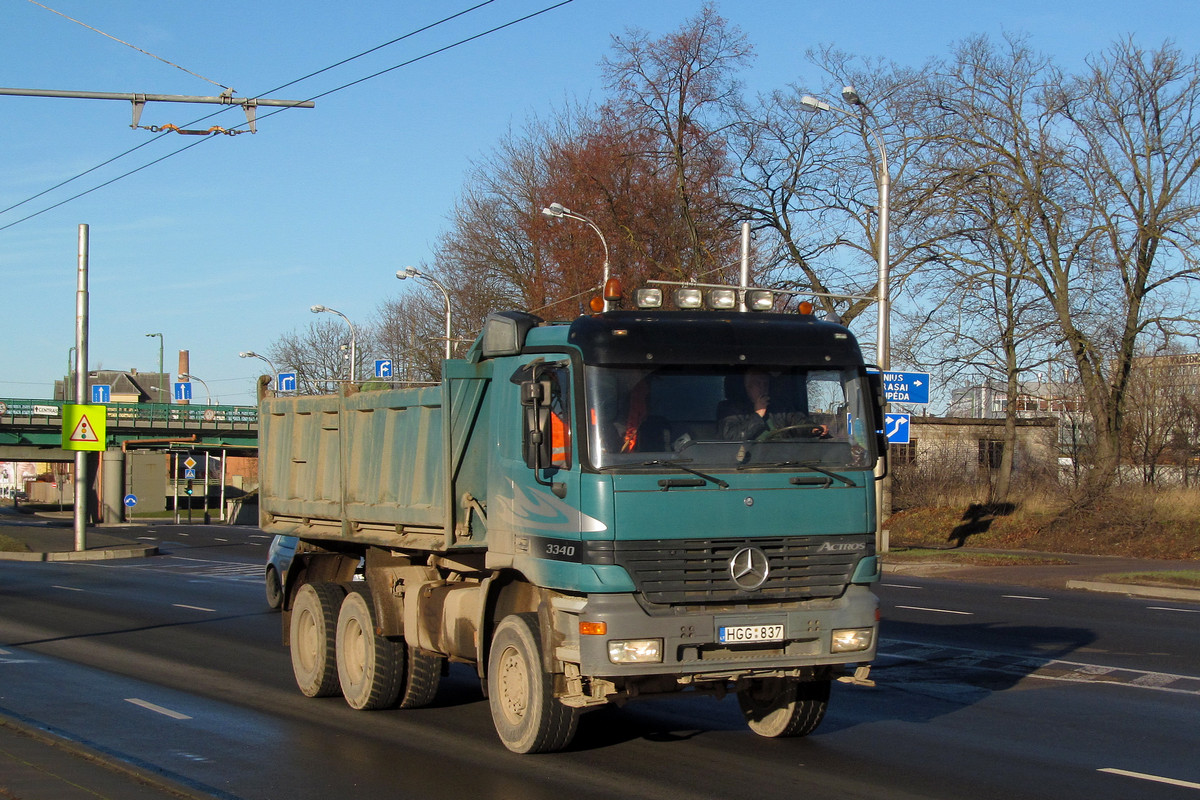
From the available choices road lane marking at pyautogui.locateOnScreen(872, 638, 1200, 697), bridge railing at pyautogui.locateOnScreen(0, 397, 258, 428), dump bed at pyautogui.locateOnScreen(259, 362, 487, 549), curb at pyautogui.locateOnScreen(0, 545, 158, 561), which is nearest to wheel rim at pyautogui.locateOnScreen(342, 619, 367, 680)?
dump bed at pyautogui.locateOnScreen(259, 362, 487, 549)

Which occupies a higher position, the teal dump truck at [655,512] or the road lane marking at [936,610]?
the teal dump truck at [655,512]

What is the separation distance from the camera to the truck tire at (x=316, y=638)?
34.9 feet

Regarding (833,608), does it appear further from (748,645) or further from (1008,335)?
(1008,335)

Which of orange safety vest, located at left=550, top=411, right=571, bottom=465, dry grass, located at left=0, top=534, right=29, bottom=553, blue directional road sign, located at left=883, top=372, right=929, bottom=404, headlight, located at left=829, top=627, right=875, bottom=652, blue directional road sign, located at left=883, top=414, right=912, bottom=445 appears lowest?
dry grass, located at left=0, top=534, right=29, bottom=553

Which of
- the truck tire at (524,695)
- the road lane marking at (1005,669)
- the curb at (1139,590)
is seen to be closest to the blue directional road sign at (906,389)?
the curb at (1139,590)

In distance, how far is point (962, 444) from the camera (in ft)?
160

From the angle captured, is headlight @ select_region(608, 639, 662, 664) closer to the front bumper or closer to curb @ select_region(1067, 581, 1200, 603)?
the front bumper

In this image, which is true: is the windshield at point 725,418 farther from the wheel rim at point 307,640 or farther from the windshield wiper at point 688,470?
the wheel rim at point 307,640

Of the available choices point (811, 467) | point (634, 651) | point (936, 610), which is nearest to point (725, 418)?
point (811, 467)

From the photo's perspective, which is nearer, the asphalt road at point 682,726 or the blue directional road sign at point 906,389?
the asphalt road at point 682,726

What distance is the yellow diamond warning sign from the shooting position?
32250 millimetres

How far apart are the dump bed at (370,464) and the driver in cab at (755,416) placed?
2.03 m

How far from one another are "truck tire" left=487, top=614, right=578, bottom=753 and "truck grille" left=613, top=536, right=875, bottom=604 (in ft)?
3.16

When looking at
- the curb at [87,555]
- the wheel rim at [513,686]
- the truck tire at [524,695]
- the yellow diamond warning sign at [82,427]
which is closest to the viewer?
the truck tire at [524,695]
